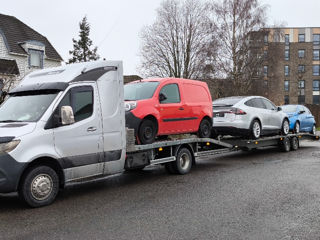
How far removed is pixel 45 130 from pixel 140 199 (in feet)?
7.00

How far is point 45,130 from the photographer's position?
625 centimetres

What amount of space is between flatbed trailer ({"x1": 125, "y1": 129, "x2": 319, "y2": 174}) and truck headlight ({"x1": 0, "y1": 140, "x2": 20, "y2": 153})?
2.55 metres

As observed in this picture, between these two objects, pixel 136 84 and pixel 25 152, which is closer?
pixel 25 152

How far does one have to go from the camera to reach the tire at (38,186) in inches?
237

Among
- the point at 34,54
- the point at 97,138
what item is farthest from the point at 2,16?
the point at 97,138

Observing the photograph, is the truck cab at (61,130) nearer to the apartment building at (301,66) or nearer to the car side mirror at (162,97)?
the car side mirror at (162,97)

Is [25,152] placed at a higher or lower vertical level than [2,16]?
lower

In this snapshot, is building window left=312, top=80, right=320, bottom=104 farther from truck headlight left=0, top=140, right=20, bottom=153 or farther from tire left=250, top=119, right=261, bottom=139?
truck headlight left=0, top=140, right=20, bottom=153

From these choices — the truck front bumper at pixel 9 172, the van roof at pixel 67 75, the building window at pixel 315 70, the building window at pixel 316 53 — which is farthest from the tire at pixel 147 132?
the building window at pixel 316 53

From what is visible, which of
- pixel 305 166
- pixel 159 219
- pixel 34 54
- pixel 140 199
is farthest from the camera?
pixel 34 54

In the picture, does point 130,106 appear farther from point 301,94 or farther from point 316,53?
point 316,53

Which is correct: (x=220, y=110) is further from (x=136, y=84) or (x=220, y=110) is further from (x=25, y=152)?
(x=25, y=152)

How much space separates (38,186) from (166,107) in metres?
3.76

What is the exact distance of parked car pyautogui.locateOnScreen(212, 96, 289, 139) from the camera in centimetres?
1178
